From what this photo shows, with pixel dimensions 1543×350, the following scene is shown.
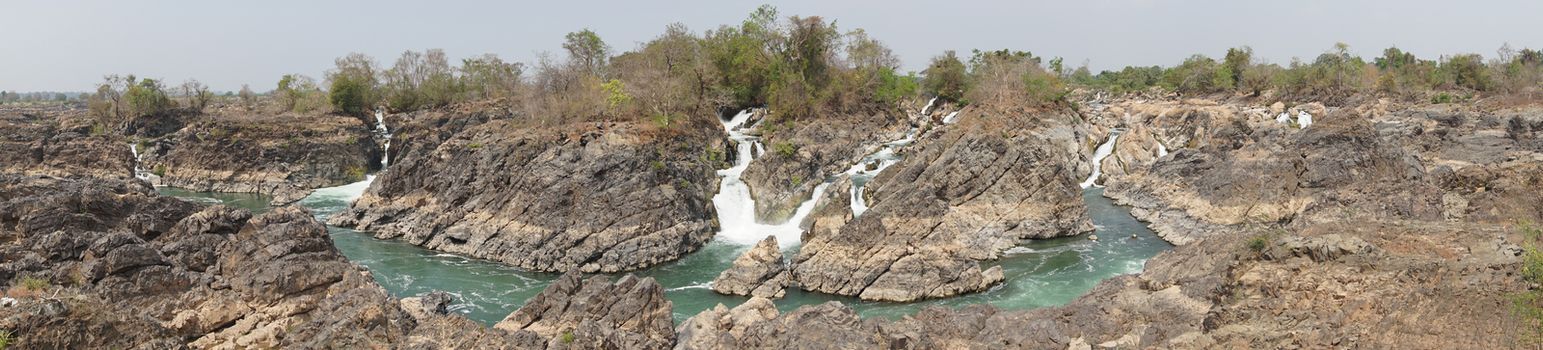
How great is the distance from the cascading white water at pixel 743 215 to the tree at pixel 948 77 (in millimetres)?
23240

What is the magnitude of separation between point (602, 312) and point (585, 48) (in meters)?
42.1

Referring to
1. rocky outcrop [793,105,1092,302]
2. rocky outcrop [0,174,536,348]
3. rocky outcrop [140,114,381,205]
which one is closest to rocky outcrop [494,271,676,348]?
rocky outcrop [0,174,536,348]

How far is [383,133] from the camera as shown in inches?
2512

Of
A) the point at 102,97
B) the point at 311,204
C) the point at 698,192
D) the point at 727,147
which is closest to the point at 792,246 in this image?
the point at 698,192

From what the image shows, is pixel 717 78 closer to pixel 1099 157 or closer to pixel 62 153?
pixel 1099 157

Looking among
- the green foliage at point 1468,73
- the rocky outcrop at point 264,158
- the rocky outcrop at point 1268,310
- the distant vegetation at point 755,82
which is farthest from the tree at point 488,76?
the green foliage at point 1468,73

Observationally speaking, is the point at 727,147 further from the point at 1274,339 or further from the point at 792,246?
the point at 1274,339

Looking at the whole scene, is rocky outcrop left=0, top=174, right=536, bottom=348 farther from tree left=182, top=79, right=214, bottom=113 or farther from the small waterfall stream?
tree left=182, top=79, right=214, bottom=113

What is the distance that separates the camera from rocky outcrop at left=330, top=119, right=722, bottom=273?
31094mm

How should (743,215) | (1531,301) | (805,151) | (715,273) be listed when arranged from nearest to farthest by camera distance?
1. (1531,301)
2. (715,273)
3. (743,215)
4. (805,151)

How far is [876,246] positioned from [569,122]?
19125 millimetres

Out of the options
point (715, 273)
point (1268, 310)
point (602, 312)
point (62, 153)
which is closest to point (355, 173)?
point (62, 153)

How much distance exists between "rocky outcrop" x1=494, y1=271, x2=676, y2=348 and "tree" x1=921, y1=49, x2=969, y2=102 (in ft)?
136

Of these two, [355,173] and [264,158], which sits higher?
[264,158]
